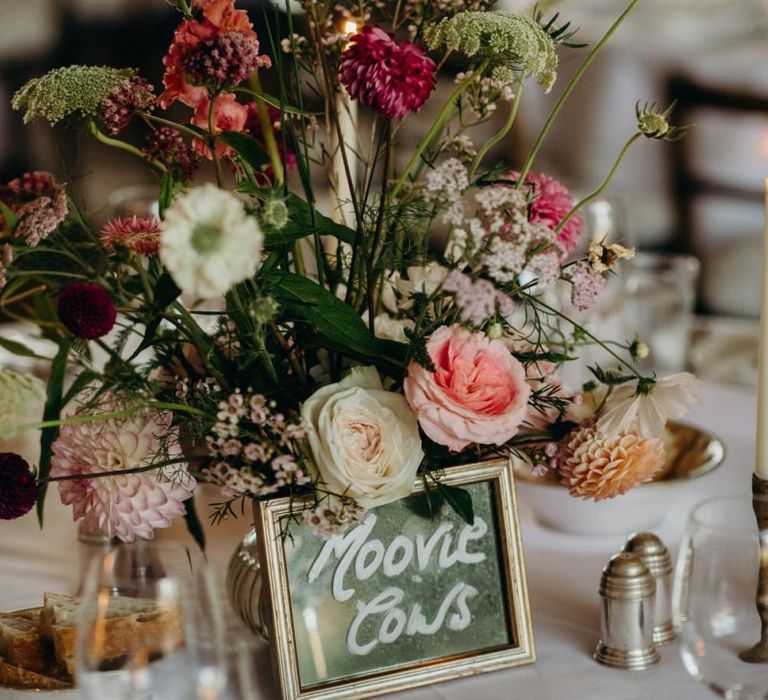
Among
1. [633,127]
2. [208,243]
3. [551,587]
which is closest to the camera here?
[208,243]

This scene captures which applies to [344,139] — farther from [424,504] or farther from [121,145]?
[424,504]

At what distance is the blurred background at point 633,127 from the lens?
290 centimetres

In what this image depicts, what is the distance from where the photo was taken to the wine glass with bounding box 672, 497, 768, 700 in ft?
2.07

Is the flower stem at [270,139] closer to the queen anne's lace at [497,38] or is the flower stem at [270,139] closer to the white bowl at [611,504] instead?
the queen anne's lace at [497,38]

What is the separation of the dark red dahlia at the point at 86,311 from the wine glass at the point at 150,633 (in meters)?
0.14

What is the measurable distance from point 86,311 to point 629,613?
48 cm

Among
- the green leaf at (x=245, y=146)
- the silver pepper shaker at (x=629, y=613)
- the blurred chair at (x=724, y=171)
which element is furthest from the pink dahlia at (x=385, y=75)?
the blurred chair at (x=724, y=171)

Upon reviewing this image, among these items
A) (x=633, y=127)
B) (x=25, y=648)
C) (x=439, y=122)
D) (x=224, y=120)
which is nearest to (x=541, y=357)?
(x=439, y=122)

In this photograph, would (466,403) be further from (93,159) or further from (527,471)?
(93,159)

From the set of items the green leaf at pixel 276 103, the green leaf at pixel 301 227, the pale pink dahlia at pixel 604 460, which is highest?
the green leaf at pixel 276 103

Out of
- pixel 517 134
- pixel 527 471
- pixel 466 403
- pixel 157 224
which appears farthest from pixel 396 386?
pixel 517 134

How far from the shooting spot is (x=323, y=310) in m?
0.72

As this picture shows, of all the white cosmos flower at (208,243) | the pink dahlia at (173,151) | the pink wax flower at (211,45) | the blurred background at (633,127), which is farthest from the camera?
the blurred background at (633,127)

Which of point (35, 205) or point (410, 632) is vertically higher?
point (35, 205)
